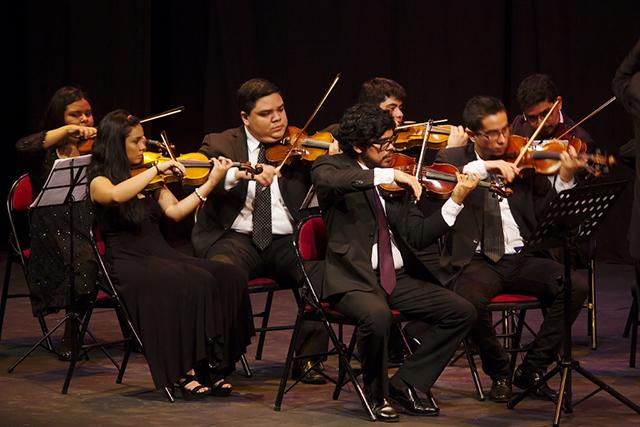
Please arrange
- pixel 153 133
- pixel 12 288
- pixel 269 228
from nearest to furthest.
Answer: pixel 269 228 < pixel 12 288 < pixel 153 133

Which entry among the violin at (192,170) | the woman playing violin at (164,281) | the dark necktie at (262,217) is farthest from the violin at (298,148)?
the woman playing violin at (164,281)

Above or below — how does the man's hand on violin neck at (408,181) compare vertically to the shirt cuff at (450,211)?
above

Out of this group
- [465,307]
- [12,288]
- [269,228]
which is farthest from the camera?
[12,288]

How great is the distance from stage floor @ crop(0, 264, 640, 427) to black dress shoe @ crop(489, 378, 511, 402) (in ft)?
0.14

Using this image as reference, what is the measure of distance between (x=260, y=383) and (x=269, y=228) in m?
0.68

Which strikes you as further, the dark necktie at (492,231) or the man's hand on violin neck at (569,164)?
the dark necktie at (492,231)

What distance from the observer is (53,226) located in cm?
542

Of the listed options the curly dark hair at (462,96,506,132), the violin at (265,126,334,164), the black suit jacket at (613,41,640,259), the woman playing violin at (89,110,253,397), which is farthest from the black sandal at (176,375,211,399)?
the black suit jacket at (613,41,640,259)

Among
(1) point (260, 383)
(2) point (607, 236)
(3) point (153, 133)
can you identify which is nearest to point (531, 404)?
(1) point (260, 383)

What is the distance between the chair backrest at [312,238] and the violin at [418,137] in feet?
3.51

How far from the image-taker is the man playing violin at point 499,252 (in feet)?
15.3

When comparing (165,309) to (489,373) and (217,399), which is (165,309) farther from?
(489,373)

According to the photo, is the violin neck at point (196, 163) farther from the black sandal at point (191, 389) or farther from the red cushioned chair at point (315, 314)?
the black sandal at point (191, 389)

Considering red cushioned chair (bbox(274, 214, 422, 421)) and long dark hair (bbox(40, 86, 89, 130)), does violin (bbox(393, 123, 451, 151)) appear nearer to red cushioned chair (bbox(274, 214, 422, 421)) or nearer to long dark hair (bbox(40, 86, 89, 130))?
red cushioned chair (bbox(274, 214, 422, 421))
